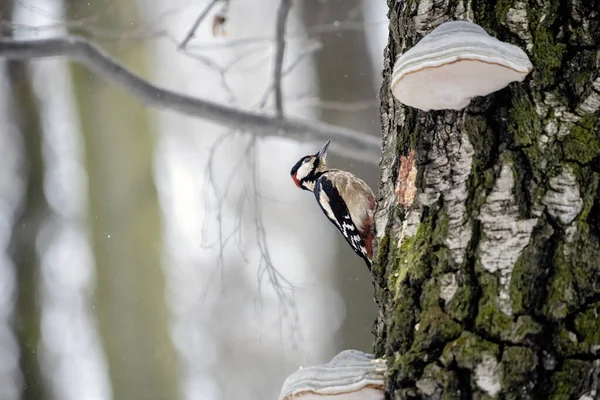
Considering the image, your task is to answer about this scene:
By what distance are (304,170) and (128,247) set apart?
2.38 meters

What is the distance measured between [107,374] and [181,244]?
1286mm

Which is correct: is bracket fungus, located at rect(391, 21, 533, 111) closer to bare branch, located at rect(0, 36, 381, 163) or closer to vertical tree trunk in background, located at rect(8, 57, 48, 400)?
bare branch, located at rect(0, 36, 381, 163)

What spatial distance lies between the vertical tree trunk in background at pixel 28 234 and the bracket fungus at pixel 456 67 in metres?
5.66

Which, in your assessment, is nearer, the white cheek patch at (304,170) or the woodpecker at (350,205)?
the woodpecker at (350,205)

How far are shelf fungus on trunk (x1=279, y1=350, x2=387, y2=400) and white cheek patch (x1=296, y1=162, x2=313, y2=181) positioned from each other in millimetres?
2511

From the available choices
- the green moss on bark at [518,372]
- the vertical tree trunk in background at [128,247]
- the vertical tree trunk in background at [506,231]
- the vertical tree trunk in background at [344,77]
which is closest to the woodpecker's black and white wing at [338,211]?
the vertical tree trunk in background at [344,77]

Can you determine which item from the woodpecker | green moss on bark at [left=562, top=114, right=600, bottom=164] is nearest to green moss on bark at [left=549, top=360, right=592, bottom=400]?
green moss on bark at [left=562, top=114, right=600, bottom=164]

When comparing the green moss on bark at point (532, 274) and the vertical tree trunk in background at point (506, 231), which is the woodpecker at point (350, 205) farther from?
the green moss on bark at point (532, 274)

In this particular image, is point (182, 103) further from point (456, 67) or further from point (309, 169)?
point (456, 67)

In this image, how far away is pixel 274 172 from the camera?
6.53 meters

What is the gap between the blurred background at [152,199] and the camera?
472 cm

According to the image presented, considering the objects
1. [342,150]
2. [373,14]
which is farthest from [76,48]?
[373,14]

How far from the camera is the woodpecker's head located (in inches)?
154

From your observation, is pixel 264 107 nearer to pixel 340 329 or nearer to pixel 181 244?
pixel 340 329
